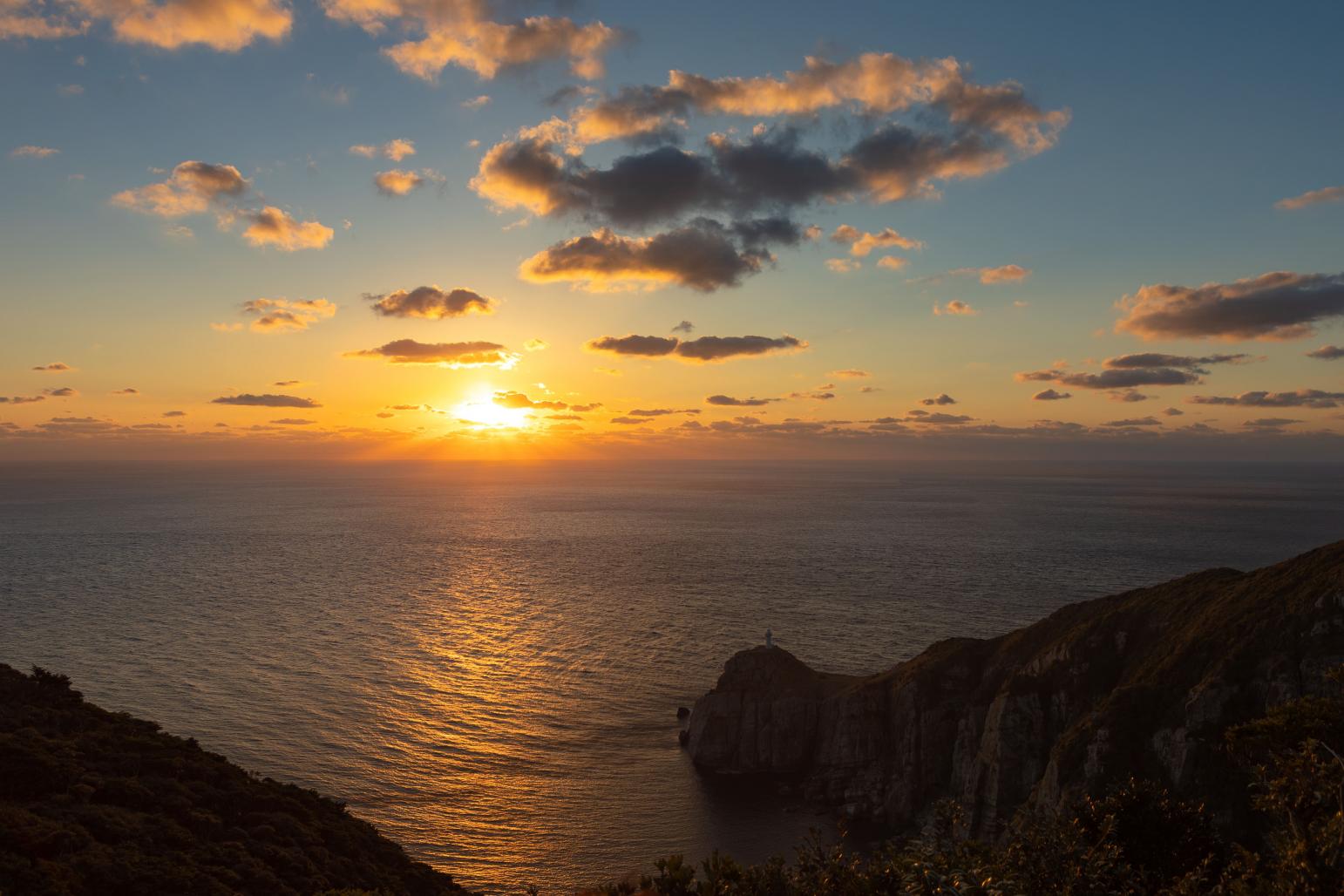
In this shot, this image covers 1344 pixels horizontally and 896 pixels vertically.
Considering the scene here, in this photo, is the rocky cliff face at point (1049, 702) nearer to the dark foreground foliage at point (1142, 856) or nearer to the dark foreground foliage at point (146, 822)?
the dark foreground foliage at point (1142, 856)

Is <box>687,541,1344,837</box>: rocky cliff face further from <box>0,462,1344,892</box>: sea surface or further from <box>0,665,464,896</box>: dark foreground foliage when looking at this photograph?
<box>0,665,464,896</box>: dark foreground foliage

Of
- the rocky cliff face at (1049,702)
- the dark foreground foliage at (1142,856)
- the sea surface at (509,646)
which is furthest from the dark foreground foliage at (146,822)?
the rocky cliff face at (1049,702)

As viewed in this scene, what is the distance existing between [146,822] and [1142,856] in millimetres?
37226

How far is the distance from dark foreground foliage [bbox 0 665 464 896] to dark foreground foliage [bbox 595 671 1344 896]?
1484 centimetres

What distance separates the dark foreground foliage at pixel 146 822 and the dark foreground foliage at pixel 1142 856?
584 inches

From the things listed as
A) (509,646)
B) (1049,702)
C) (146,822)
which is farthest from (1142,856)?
(509,646)

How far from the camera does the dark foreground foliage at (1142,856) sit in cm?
1805

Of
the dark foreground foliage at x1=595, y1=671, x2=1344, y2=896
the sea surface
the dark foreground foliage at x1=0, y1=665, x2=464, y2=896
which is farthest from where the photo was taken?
the sea surface

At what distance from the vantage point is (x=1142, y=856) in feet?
81.5

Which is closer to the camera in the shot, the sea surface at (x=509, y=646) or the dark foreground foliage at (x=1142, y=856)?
the dark foreground foliage at (x=1142, y=856)

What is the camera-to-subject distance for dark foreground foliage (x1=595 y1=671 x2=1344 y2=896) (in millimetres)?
18047

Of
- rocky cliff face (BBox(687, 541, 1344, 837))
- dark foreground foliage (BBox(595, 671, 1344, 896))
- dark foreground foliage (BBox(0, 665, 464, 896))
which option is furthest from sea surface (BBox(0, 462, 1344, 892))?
dark foreground foliage (BBox(595, 671, 1344, 896))

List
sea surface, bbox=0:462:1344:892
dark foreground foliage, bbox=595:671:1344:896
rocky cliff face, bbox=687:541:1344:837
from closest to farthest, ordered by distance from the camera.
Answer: dark foreground foliage, bbox=595:671:1344:896 < rocky cliff face, bbox=687:541:1344:837 < sea surface, bbox=0:462:1344:892

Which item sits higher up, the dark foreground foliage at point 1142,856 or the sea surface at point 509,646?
the dark foreground foliage at point 1142,856
